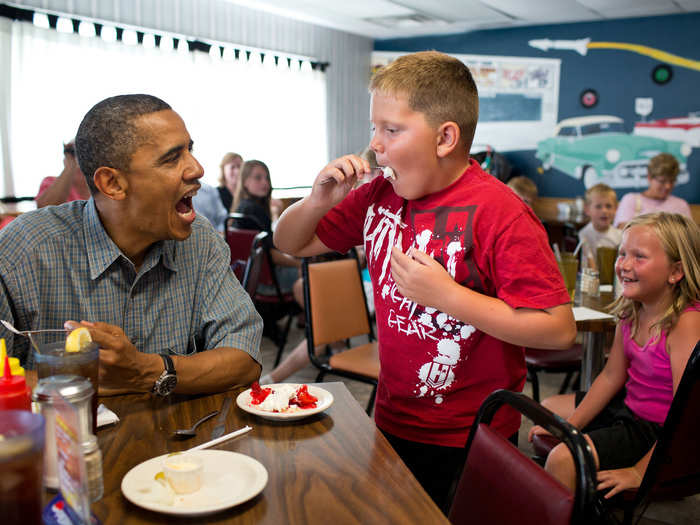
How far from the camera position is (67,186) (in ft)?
12.6

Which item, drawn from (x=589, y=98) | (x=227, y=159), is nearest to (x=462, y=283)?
(x=227, y=159)

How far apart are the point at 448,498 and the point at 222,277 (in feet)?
2.40

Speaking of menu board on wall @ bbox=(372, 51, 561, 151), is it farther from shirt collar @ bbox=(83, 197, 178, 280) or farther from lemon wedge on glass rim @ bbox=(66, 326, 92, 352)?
lemon wedge on glass rim @ bbox=(66, 326, 92, 352)

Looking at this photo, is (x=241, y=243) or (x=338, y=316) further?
(x=241, y=243)

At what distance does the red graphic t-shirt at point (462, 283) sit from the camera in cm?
125

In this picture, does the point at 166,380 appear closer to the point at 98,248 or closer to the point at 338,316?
the point at 98,248

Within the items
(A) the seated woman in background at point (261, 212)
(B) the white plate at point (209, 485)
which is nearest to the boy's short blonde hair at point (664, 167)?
(A) the seated woman in background at point (261, 212)

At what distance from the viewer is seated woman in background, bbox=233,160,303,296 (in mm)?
4305

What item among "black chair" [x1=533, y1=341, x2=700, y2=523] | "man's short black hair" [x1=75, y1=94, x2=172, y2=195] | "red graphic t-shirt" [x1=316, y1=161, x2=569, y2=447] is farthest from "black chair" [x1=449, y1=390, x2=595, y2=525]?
"man's short black hair" [x1=75, y1=94, x2=172, y2=195]

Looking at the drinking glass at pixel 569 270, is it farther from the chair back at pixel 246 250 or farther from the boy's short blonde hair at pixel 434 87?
the chair back at pixel 246 250

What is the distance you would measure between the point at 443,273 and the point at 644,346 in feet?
3.30

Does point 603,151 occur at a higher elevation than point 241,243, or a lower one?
higher

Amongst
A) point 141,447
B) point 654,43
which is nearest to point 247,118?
point 654,43

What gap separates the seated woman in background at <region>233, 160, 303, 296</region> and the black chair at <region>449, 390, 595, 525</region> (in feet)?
9.44
